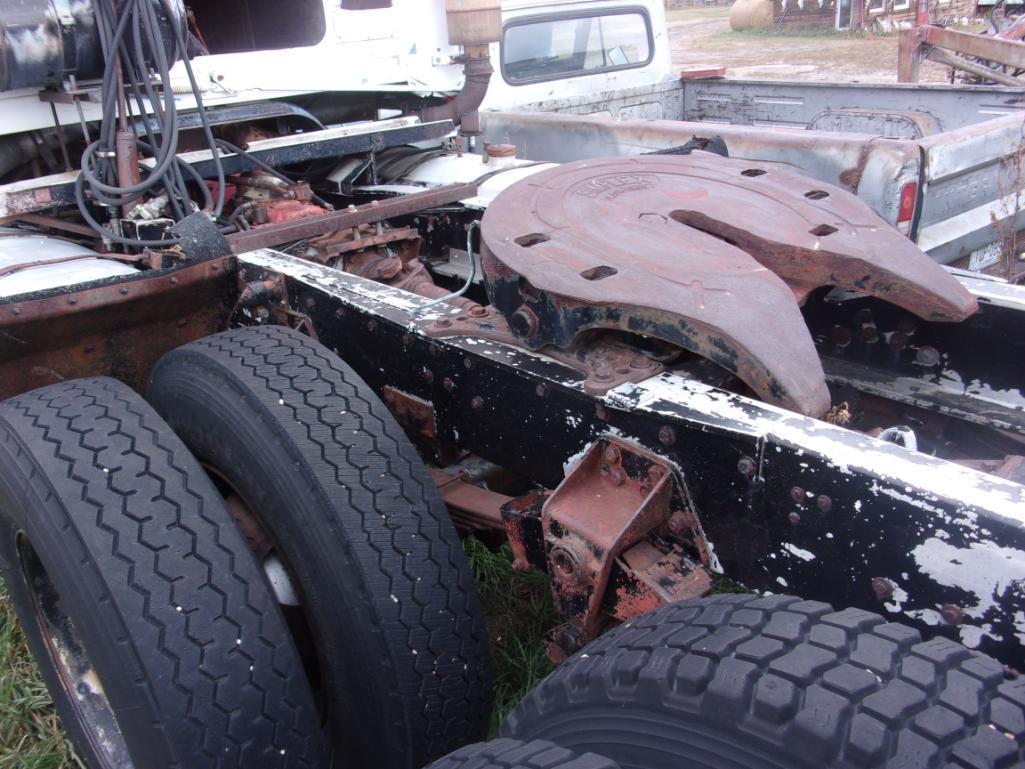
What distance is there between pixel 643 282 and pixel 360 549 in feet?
2.51

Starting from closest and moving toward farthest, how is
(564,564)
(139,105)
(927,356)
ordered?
(564,564) → (927,356) → (139,105)

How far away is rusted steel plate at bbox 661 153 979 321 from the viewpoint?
77.7 inches

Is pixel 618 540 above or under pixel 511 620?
above

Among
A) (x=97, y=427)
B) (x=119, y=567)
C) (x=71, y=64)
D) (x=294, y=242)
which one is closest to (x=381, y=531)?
(x=119, y=567)

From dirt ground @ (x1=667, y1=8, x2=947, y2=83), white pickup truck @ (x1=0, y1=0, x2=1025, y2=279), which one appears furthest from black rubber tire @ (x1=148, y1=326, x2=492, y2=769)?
dirt ground @ (x1=667, y1=8, x2=947, y2=83)

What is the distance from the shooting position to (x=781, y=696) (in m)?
1.19

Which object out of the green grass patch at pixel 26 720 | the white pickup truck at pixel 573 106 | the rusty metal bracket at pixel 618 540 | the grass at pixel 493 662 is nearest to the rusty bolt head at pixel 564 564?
the rusty metal bracket at pixel 618 540

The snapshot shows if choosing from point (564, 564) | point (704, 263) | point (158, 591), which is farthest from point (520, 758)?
point (704, 263)

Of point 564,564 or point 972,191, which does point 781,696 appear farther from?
point 972,191

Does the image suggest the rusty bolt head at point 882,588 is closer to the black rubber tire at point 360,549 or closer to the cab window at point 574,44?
the black rubber tire at point 360,549

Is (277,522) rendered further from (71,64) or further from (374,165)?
(374,165)

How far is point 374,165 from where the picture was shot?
12.1ft

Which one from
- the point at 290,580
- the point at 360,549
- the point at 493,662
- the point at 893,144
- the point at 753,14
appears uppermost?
the point at 753,14

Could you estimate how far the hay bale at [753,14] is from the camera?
76.4 feet
